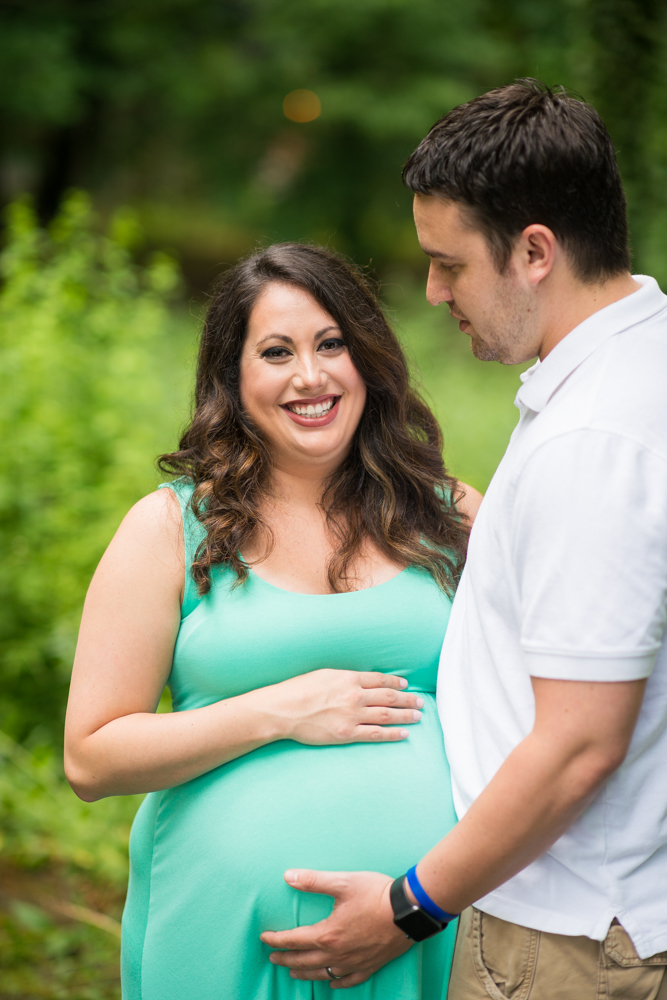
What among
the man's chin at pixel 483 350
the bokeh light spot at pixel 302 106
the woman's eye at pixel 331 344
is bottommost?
the man's chin at pixel 483 350

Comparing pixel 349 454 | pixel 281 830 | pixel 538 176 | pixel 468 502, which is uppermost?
pixel 538 176

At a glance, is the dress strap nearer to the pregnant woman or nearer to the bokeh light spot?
the pregnant woman

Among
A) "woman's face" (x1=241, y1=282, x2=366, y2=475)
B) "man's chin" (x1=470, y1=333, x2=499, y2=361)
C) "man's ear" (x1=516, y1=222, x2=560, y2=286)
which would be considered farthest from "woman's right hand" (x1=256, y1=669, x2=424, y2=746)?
"man's ear" (x1=516, y1=222, x2=560, y2=286)

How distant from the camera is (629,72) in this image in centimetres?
408

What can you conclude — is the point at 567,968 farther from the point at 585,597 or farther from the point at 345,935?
the point at 585,597

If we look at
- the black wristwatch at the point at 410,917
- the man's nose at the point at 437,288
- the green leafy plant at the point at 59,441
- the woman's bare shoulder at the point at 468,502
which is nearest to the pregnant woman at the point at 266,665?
the woman's bare shoulder at the point at 468,502

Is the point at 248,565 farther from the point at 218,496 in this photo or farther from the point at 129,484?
the point at 129,484

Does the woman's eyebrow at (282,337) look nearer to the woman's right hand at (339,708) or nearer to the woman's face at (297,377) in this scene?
the woman's face at (297,377)

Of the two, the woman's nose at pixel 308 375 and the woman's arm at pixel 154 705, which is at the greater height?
the woman's nose at pixel 308 375

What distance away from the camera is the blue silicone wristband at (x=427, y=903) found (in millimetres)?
1399

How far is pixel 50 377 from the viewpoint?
4859mm

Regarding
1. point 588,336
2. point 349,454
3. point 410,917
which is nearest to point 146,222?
point 349,454

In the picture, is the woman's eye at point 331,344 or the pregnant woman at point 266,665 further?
the woman's eye at point 331,344

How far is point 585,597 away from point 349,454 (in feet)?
3.90
